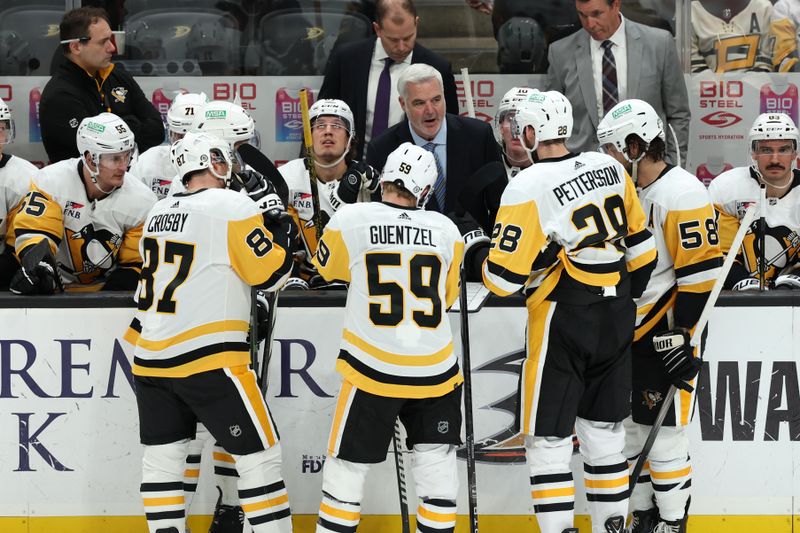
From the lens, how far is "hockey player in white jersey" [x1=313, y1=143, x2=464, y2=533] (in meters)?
3.38

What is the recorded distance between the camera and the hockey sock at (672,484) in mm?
3754

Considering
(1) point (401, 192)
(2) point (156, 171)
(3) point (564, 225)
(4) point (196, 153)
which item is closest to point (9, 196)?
(2) point (156, 171)

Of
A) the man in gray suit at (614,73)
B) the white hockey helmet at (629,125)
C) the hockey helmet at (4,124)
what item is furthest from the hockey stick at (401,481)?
the hockey helmet at (4,124)

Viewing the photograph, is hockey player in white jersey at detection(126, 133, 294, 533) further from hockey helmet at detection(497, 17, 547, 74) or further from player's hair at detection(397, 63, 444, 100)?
hockey helmet at detection(497, 17, 547, 74)

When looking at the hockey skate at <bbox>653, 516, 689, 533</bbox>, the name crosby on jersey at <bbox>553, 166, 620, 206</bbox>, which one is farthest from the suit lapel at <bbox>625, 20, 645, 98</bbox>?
the hockey skate at <bbox>653, 516, 689, 533</bbox>

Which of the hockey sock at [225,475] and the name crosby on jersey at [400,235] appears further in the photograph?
the hockey sock at [225,475]

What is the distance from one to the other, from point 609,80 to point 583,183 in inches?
68.6

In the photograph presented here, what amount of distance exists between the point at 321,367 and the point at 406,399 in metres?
0.60

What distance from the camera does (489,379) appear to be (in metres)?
3.98

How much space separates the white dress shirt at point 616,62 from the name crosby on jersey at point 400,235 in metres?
1.94

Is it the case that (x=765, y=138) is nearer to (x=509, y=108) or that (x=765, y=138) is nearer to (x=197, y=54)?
(x=509, y=108)

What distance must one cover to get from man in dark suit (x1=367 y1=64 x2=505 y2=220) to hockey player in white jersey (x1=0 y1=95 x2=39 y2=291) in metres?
1.31

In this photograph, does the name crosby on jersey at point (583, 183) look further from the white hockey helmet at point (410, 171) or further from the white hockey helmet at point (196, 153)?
the white hockey helmet at point (196, 153)

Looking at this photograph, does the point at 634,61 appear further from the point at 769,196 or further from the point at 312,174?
the point at 312,174
